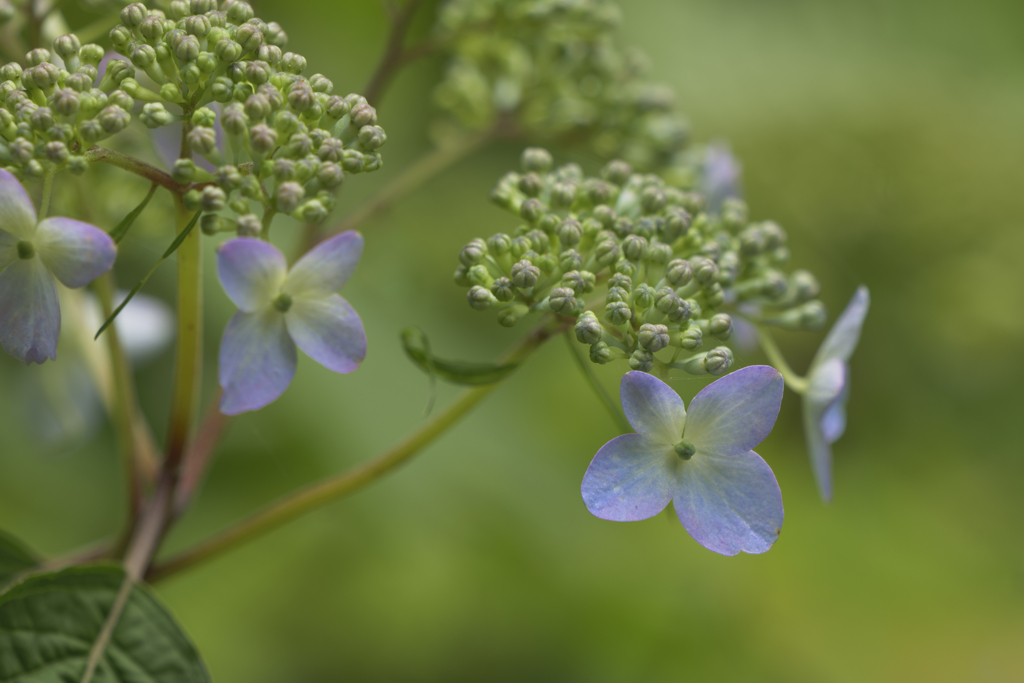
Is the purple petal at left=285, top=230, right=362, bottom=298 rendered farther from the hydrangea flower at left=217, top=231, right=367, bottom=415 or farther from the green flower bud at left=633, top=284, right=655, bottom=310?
the green flower bud at left=633, top=284, right=655, bottom=310

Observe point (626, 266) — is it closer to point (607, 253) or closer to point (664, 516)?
point (607, 253)

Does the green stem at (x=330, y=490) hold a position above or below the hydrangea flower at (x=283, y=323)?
below

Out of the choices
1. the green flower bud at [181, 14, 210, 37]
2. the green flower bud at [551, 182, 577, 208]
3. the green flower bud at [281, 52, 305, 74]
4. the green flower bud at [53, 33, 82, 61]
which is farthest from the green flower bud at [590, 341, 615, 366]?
the green flower bud at [53, 33, 82, 61]

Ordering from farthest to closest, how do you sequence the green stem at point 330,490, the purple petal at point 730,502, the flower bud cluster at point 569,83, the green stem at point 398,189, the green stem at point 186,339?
the flower bud cluster at point 569,83
the green stem at point 398,189
the green stem at point 330,490
the green stem at point 186,339
the purple petal at point 730,502

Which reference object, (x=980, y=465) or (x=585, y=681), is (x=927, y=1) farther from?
(x=585, y=681)

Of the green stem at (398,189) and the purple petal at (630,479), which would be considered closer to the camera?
the purple petal at (630,479)

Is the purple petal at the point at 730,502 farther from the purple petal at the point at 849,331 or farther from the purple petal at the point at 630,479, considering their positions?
the purple petal at the point at 849,331

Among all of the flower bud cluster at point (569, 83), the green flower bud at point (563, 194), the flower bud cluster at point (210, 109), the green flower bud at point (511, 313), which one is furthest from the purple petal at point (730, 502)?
the flower bud cluster at point (569, 83)

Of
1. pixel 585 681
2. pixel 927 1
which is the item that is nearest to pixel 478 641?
pixel 585 681
